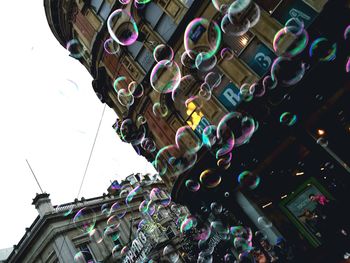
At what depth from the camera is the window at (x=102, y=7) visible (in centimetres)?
1565

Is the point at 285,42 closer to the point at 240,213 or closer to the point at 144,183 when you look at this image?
the point at 240,213

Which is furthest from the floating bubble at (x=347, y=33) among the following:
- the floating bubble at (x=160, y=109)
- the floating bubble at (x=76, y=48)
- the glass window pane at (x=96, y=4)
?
the floating bubble at (x=76, y=48)

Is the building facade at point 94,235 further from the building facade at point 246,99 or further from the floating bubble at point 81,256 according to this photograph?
the building facade at point 246,99

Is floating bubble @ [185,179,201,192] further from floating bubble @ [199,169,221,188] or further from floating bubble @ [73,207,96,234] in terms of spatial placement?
floating bubble @ [73,207,96,234]

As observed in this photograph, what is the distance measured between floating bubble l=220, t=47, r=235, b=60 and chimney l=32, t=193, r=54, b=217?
18684 mm

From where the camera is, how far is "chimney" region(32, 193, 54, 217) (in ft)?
77.1

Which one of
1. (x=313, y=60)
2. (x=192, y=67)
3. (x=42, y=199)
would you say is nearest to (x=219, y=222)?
(x=192, y=67)

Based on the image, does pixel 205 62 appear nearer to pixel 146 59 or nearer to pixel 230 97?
pixel 230 97

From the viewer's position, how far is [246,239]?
39.6 ft

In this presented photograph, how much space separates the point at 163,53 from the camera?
13.5 m

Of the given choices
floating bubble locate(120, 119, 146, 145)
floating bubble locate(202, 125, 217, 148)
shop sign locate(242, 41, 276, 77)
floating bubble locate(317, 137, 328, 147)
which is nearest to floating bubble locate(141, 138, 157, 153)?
floating bubble locate(120, 119, 146, 145)

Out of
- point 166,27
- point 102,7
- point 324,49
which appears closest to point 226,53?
point 166,27

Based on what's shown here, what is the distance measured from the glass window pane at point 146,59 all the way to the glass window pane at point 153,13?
1.30m

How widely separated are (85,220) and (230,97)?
59.0 ft
